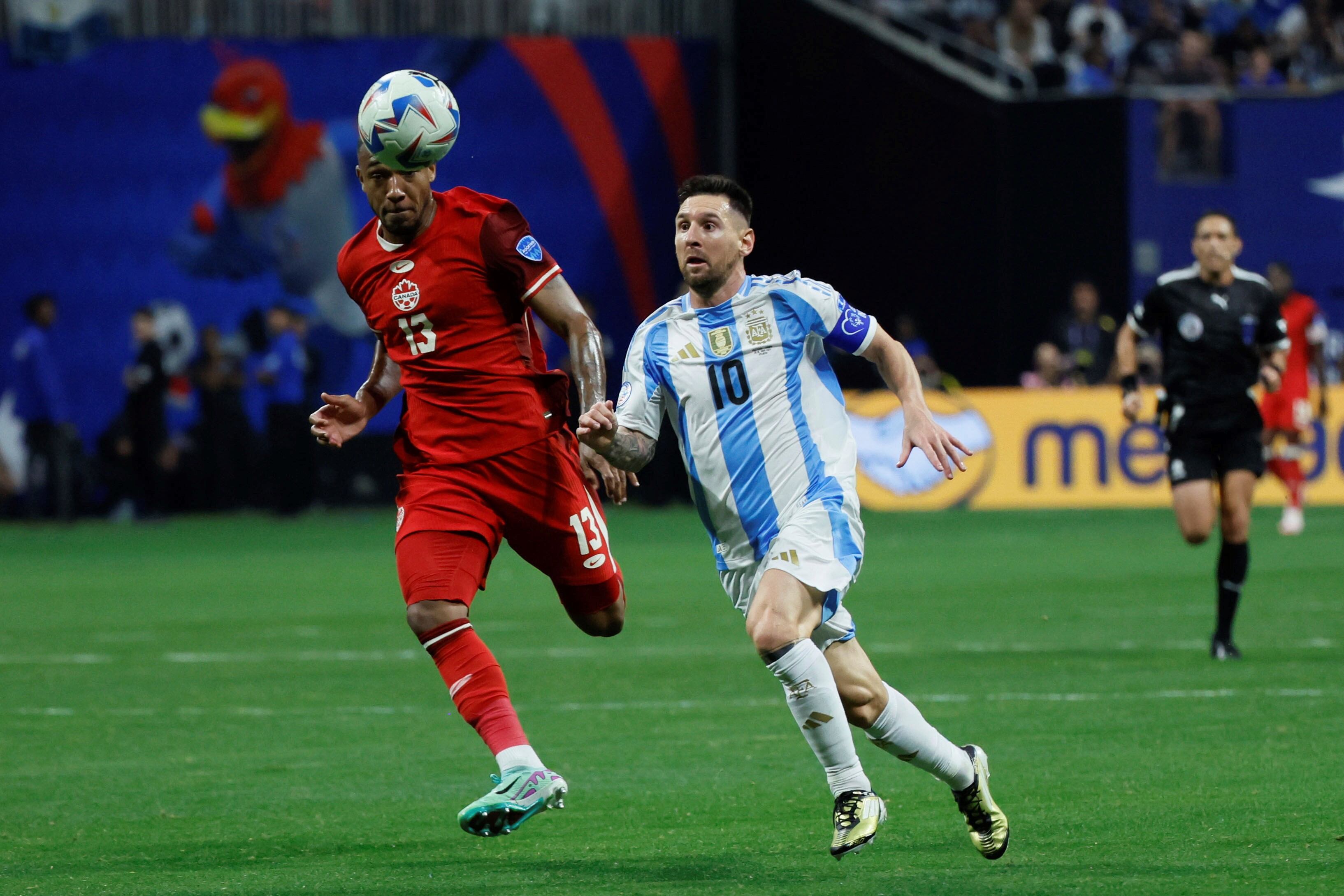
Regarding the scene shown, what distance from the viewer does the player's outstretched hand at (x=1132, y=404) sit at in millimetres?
11023

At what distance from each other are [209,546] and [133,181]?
7793 millimetres

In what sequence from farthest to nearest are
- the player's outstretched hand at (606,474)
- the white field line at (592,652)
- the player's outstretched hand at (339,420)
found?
the white field line at (592,652), the player's outstretched hand at (339,420), the player's outstretched hand at (606,474)

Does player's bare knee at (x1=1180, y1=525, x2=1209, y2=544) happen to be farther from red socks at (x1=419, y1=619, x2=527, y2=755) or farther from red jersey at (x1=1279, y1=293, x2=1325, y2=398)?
red jersey at (x1=1279, y1=293, x2=1325, y2=398)

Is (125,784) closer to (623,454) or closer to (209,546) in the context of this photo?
(623,454)

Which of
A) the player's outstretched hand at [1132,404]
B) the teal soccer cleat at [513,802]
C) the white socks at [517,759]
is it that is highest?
the player's outstretched hand at [1132,404]

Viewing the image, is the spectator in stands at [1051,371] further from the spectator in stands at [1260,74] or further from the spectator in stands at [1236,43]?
the spectator in stands at [1236,43]

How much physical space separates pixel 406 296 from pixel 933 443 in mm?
1747

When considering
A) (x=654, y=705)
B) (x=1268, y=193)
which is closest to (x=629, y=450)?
(x=654, y=705)

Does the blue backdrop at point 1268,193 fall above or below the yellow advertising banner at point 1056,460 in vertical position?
above

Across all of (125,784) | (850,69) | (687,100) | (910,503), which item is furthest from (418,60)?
(125,784)

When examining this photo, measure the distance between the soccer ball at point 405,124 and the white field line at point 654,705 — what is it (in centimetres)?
375

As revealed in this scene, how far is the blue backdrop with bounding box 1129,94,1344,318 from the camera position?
24938 mm

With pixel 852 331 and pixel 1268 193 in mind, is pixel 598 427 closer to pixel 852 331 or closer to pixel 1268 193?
pixel 852 331

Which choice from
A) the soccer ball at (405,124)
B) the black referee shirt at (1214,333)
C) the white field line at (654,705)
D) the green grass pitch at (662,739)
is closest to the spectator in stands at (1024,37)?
the green grass pitch at (662,739)
